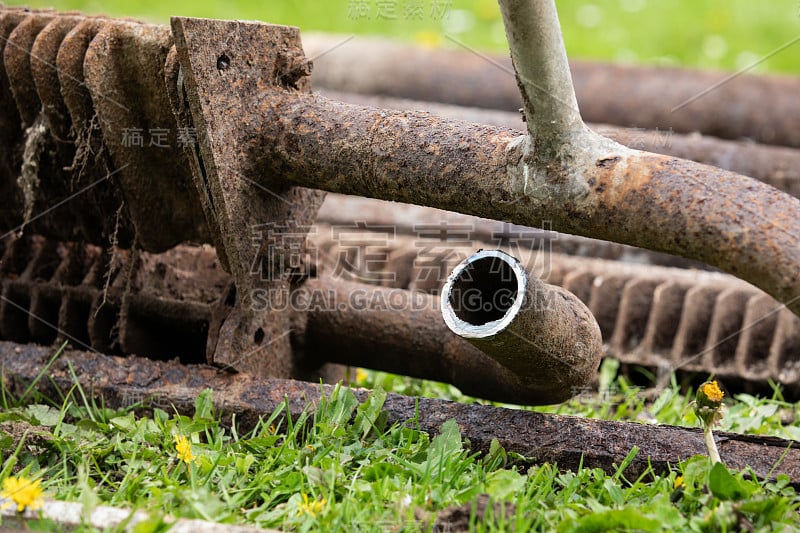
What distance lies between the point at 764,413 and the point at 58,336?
7.15ft

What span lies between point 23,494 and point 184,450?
0.41 metres

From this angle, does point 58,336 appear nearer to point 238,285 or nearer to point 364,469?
point 238,285

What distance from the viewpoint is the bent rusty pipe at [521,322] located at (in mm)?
2025

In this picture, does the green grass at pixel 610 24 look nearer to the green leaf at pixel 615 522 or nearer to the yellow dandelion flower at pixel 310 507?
the yellow dandelion flower at pixel 310 507

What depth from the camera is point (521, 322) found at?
2041mm

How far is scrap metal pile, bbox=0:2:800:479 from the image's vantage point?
2008mm

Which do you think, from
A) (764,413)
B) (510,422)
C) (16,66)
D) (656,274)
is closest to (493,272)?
(510,422)

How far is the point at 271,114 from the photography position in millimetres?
2453

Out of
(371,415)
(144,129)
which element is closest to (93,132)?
(144,129)

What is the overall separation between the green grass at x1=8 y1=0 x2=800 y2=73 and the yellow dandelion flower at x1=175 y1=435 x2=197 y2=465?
5855 mm

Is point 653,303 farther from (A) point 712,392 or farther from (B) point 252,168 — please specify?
(B) point 252,168

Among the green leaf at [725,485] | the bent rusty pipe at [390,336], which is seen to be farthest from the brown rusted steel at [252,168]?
the green leaf at [725,485]

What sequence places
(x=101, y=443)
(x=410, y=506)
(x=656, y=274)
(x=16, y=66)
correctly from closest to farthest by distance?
(x=410, y=506) < (x=101, y=443) < (x=16, y=66) < (x=656, y=274)

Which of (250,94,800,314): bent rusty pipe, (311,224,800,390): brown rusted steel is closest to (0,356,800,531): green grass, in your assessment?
(250,94,800,314): bent rusty pipe
